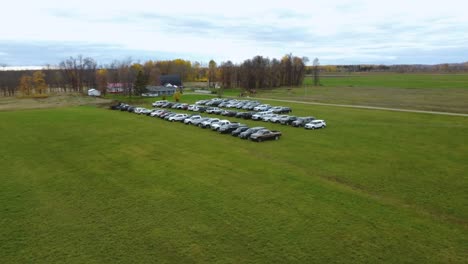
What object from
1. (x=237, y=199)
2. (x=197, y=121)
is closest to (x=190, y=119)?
(x=197, y=121)

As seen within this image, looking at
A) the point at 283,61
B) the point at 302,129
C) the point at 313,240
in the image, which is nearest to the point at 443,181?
the point at 313,240

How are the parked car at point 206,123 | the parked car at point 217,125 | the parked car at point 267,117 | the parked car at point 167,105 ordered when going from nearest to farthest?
the parked car at point 217,125 < the parked car at point 206,123 < the parked car at point 267,117 < the parked car at point 167,105

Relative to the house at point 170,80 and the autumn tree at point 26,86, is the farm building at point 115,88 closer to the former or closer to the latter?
the house at point 170,80

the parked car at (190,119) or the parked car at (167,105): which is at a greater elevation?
the parked car at (167,105)

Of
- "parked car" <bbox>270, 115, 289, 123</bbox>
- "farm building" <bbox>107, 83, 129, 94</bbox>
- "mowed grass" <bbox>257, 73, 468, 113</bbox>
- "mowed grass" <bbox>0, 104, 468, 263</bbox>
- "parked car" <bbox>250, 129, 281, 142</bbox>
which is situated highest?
"farm building" <bbox>107, 83, 129, 94</bbox>

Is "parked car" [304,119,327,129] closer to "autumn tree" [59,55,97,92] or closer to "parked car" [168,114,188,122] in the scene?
"parked car" [168,114,188,122]

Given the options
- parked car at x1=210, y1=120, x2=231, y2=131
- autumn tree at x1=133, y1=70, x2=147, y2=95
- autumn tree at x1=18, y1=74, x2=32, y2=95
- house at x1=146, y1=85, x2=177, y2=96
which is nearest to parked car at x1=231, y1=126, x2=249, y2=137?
parked car at x1=210, y1=120, x2=231, y2=131

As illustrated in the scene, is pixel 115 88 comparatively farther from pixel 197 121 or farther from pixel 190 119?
pixel 197 121

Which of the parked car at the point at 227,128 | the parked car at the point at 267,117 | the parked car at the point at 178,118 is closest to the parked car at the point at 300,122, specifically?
the parked car at the point at 267,117
